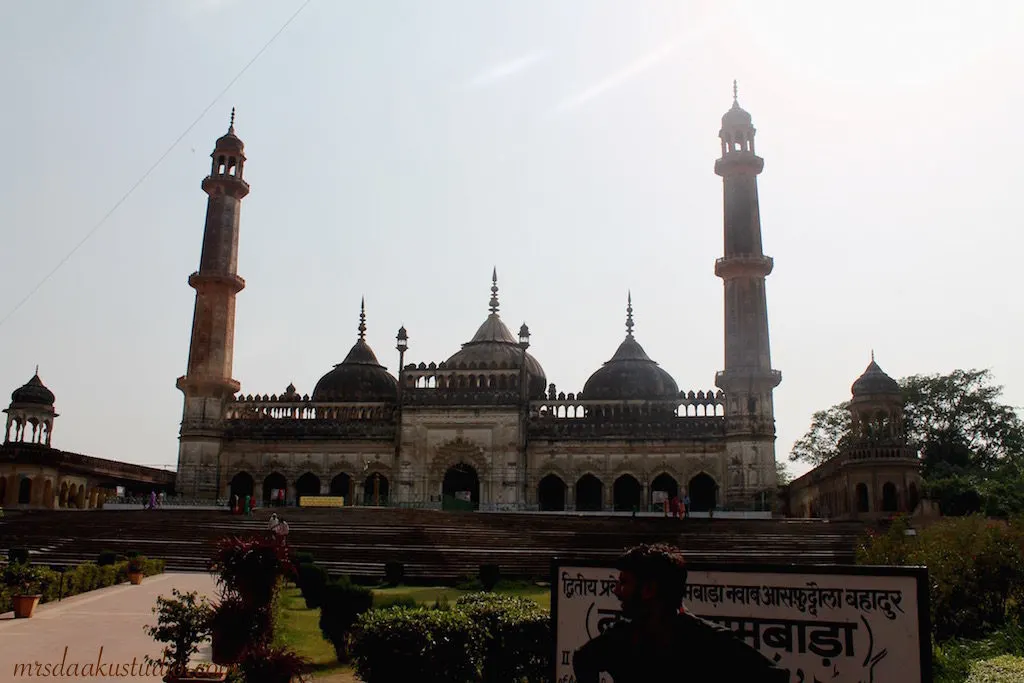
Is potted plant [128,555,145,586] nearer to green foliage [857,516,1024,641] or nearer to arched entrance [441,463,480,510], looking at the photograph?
green foliage [857,516,1024,641]

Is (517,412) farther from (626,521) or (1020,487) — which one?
(1020,487)

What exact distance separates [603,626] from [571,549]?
1744cm

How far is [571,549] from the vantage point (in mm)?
22547


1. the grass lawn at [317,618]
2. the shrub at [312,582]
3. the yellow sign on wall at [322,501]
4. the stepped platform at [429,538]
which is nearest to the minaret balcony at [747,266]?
the stepped platform at [429,538]

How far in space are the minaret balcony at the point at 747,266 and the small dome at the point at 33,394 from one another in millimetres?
28136

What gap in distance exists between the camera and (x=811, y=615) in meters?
5.07

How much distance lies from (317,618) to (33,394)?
2996 cm

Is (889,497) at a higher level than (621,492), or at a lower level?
lower

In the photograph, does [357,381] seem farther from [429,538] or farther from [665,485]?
[429,538]

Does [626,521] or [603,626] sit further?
[626,521]

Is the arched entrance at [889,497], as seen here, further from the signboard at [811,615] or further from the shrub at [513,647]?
the signboard at [811,615]

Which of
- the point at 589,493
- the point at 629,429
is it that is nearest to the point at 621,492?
the point at 589,493

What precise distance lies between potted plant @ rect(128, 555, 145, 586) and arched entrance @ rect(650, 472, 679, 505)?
2346cm

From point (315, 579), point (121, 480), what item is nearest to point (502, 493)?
point (121, 480)
